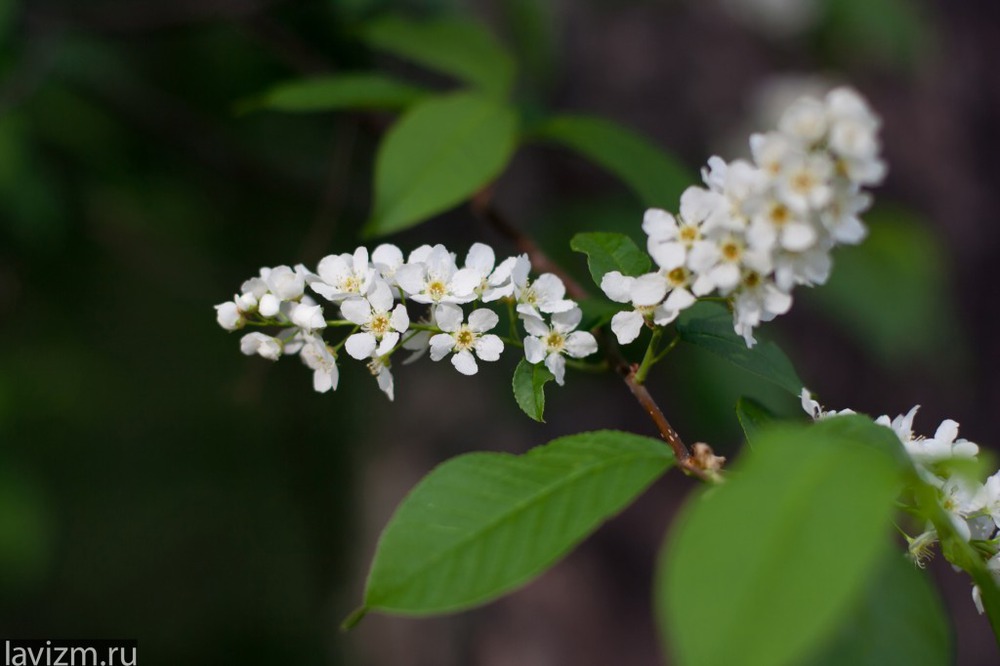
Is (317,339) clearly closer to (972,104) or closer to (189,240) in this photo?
(189,240)

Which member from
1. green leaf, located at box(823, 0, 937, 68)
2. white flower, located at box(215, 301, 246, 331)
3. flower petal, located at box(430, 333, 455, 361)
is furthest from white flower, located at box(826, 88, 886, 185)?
A: green leaf, located at box(823, 0, 937, 68)

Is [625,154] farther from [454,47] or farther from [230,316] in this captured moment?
[230,316]

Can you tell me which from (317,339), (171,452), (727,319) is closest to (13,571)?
(317,339)

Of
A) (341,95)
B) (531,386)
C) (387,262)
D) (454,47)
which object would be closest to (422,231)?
(454,47)

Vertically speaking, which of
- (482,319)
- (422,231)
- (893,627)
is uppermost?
(422,231)

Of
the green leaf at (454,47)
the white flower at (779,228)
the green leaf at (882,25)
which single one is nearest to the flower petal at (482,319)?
the white flower at (779,228)

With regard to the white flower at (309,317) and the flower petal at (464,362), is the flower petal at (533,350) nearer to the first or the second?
the flower petal at (464,362)
